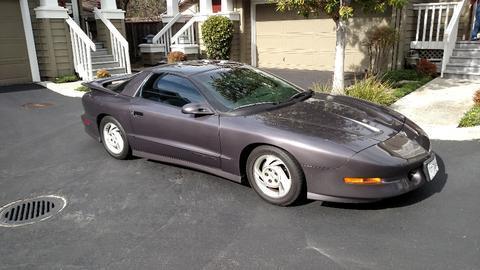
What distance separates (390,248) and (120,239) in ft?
7.13

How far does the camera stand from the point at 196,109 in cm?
432

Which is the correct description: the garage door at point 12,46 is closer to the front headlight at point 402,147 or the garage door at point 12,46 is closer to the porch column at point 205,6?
the porch column at point 205,6

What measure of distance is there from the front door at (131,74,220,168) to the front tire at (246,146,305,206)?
0.47m

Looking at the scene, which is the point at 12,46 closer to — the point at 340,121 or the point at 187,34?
the point at 187,34

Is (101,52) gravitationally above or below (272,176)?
above

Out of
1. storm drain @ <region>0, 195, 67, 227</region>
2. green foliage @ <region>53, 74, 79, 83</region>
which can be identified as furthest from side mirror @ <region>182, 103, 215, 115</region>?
green foliage @ <region>53, 74, 79, 83</region>

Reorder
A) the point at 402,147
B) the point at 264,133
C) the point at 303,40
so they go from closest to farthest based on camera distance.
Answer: the point at 402,147, the point at 264,133, the point at 303,40

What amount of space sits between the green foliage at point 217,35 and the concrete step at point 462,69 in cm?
696

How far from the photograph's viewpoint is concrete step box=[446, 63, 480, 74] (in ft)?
32.1

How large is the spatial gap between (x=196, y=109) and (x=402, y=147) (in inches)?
79.7

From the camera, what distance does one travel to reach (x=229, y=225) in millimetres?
3693

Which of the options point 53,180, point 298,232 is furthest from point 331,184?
point 53,180

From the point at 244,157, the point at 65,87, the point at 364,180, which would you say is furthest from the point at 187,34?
the point at 364,180

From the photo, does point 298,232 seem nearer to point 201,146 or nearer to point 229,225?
point 229,225
